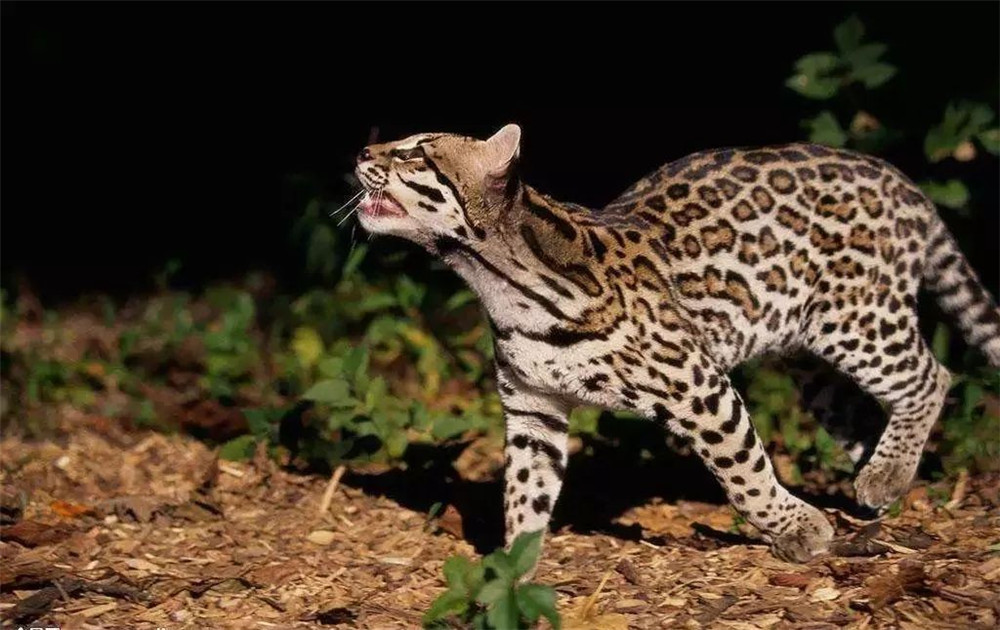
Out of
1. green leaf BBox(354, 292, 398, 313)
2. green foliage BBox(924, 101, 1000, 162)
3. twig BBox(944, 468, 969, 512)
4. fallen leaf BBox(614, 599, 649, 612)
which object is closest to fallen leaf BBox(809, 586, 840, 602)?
fallen leaf BBox(614, 599, 649, 612)

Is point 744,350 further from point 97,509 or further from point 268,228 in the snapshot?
point 268,228

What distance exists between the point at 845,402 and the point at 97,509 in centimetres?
376

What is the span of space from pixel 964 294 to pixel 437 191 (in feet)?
9.64

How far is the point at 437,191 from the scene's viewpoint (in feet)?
19.1

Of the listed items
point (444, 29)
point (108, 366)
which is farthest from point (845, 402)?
point (444, 29)

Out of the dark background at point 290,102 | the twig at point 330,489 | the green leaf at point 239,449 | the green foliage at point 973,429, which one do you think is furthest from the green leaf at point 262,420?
the green foliage at point 973,429

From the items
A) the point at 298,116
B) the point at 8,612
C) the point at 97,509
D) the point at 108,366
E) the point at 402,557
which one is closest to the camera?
the point at 8,612

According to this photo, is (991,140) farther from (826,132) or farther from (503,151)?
(503,151)

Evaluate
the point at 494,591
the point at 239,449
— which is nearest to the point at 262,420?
the point at 239,449

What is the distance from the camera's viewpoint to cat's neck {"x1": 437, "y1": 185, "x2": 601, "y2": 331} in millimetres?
5883

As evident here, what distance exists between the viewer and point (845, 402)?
7348mm

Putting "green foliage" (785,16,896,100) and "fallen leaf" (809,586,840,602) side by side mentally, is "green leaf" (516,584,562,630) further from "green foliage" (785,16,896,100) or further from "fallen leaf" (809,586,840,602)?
"green foliage" (785,16,896,100)

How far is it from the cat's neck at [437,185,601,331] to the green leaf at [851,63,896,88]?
2.83 metres

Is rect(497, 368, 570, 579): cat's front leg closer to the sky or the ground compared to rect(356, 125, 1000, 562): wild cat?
closer to the ground
